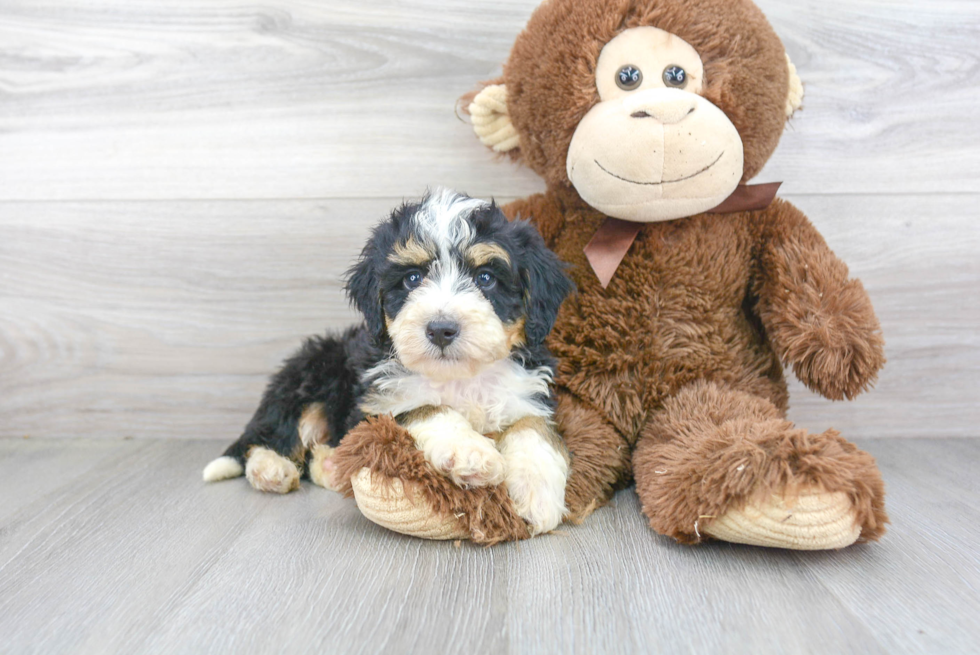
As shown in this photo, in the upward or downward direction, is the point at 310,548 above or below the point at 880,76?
below

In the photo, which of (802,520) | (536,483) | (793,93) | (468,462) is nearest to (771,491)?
(802,520)

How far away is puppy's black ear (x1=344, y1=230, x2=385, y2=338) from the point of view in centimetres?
169

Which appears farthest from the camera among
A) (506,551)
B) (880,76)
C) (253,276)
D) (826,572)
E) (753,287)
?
(253,276)

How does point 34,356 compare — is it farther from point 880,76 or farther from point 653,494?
Result: point 880,76

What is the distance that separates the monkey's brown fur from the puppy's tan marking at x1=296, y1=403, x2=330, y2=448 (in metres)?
0.55

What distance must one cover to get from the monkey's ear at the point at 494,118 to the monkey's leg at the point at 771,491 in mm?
981

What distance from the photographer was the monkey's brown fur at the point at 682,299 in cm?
174

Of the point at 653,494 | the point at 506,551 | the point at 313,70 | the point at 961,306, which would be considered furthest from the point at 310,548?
the point at 961,306

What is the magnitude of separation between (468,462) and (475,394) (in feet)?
0.90

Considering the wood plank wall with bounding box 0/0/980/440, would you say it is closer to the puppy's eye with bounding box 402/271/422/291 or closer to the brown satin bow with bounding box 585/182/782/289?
the brown satin bow with bounding box 585/182/782/289

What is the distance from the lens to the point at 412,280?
5.49 feet

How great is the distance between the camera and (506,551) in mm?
1528

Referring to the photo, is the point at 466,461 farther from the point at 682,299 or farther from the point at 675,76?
the point at 675,76

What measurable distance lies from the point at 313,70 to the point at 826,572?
204 cm
